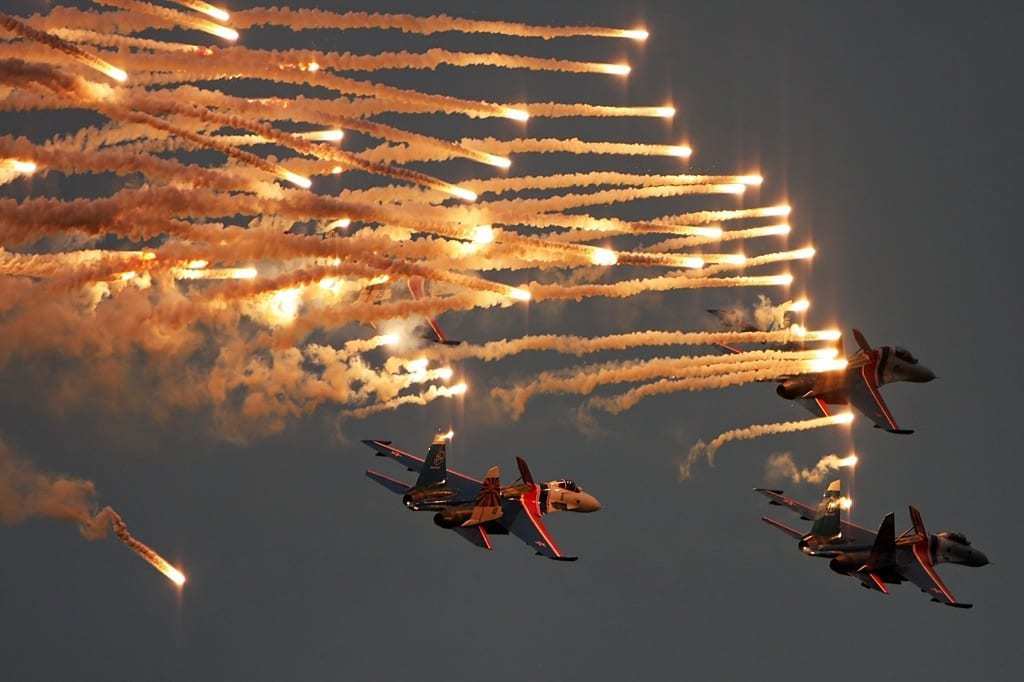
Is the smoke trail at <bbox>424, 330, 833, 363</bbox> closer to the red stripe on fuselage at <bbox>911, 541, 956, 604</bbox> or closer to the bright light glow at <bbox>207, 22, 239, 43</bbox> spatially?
the red stripe on fuselage at <bbox>911, 541, 956, 604</bbox>

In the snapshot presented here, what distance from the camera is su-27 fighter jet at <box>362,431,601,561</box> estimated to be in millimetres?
81562

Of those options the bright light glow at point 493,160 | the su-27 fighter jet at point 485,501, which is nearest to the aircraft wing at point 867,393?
the su-27 fighter jet at point 485,501

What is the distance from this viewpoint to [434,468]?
83.3m

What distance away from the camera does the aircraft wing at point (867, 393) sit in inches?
3329

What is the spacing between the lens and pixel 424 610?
103 m

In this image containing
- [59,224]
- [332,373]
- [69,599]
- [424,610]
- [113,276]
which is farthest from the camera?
[424,610]

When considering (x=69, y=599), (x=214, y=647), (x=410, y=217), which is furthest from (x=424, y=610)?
(x=410, y=217)

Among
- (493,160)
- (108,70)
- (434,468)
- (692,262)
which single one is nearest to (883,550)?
(692,262)

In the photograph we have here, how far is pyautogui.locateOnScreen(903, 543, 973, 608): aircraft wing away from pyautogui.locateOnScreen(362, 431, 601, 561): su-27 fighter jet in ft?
47.9

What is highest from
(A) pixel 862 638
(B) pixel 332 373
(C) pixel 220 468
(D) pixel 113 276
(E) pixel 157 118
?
(E) pixel 157 118

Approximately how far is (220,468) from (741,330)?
80.3 ft

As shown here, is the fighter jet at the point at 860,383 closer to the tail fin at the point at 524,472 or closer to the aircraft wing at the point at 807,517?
the aircraft wing at the point at 807,517

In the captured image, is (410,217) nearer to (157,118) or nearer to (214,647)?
(157,118)

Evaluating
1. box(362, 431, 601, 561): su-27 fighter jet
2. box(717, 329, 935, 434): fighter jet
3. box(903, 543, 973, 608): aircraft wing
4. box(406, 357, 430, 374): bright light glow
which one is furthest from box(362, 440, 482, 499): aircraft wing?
box(903, 543, 973, 608): aircraft wing
